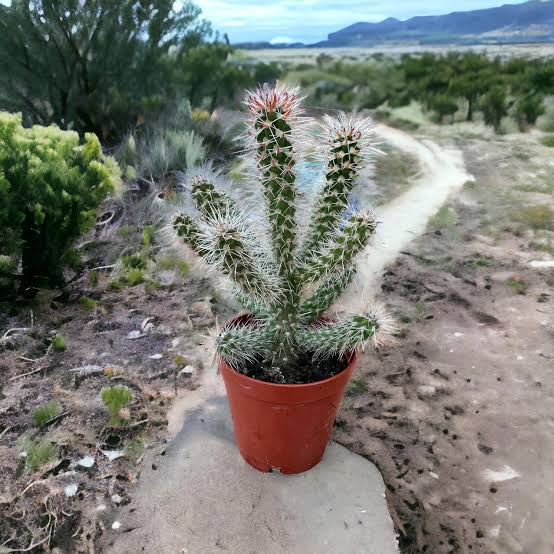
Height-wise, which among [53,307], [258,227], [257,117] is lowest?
[53,307]

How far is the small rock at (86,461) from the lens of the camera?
7.82ft

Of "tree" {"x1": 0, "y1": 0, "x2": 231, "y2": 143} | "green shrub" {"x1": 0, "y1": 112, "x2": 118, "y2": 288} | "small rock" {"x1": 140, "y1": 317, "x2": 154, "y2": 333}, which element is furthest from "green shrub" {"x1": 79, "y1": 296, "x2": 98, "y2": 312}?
"tree" {"x1": 0, "y1": 0, "x2": 231, "y2": 143}

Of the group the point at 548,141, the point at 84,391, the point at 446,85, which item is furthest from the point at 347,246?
the point at 446,85

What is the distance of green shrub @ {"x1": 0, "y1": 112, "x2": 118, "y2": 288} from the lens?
3.18 metres

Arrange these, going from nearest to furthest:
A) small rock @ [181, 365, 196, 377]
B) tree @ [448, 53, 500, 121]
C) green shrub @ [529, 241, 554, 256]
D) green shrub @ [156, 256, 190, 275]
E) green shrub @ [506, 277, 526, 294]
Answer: small rock @ [181, 365, 196, 377], green shrub @ [506, 277, 526, 294], green shrub @ [156, 256, 190, 275], green shrub @ [529, 241, 554, 256], tree @ [448, 53, 500, 121]

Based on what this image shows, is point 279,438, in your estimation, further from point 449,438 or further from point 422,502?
point 449,438

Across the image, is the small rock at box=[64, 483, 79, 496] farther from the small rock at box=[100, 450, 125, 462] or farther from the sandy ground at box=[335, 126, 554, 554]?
the sandy ground at box=[335, 126, 554, 554]

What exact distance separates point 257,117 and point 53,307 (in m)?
2.29

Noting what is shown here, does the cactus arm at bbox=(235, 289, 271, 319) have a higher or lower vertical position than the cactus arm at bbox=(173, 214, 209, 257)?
lower

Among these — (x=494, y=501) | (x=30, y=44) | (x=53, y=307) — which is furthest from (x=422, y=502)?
(x=30, y=44)

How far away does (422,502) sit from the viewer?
7.47 feet

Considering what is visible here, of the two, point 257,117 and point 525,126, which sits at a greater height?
point 257,117

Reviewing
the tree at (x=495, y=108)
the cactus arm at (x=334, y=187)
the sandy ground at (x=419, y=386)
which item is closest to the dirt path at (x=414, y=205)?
the sandy ground at (x=419, y=386)

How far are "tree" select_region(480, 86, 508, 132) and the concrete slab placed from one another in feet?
27.0
